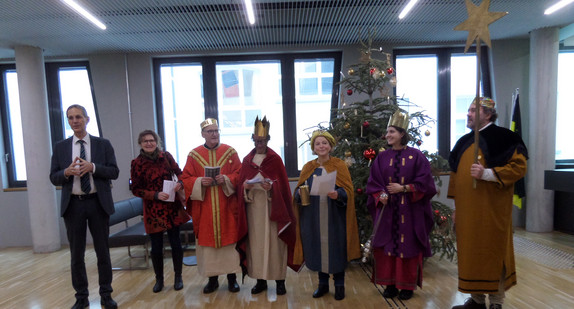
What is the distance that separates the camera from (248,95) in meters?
5.90

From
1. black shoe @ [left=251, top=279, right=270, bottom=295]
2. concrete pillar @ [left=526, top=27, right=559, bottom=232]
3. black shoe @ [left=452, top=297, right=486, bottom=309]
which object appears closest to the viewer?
black shoe @ [left=452, top=297, right=486, bottom=309]

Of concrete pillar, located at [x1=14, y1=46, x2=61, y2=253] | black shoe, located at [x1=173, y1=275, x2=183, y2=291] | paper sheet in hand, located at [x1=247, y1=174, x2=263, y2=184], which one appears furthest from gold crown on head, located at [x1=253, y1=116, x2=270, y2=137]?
concrete pillar, located at [x1=14, y1=46, x2=61, y2=253]

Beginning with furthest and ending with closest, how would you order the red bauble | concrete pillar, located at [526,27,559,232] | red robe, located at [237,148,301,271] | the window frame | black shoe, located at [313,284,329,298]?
the window frame
concrete pillar, located at [526,27,559,232]
the red bauble
black shoe, located at [313,284,329,298]
red robe, located at [237,148,301,271]

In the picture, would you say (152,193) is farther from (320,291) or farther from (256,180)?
(320,291)

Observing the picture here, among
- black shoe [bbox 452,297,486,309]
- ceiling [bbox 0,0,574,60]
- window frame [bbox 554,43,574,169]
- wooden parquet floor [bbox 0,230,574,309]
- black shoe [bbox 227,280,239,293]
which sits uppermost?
ceiling [bbox 0,0,574,60]

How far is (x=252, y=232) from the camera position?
3.04 m

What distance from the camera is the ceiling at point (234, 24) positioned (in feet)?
12.8

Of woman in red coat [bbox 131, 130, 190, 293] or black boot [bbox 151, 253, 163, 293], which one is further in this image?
black boot [bbox 151, 253, 163, 293]

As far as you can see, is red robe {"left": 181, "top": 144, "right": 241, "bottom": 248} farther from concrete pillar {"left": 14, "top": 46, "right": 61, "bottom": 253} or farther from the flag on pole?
the flag on pole

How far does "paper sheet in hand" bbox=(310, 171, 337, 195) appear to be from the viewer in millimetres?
2693

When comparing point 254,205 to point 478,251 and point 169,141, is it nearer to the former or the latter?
point 478,251

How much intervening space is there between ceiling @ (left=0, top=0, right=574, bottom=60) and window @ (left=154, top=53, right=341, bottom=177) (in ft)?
1.26

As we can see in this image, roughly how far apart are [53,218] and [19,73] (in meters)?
2.43

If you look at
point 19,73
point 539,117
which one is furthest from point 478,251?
point 19,73
